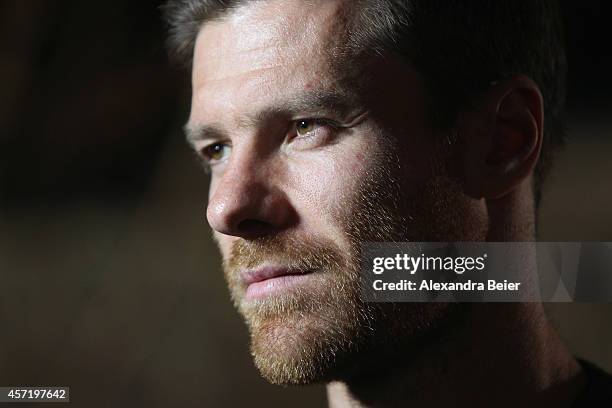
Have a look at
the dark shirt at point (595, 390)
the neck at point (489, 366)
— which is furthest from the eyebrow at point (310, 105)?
the dark shirt at point (595, 390)

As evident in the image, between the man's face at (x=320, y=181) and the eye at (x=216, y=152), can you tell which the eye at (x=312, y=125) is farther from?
the eye at (x=216, y=152)

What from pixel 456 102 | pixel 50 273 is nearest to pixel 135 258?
pixel 50 273

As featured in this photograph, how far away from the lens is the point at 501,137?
3.24 ft

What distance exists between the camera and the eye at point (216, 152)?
1061mm

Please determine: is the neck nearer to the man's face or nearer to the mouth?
the man's face

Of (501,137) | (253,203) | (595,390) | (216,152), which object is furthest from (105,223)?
(595,390)

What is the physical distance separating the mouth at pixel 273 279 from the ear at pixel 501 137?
0.27 meters

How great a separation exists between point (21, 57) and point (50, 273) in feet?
1.25

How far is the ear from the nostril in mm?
283

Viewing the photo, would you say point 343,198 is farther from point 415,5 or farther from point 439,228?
point 415,5

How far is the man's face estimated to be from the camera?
0.94 meters

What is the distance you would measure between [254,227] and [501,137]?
37 centimetres

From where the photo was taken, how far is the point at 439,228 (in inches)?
38.2

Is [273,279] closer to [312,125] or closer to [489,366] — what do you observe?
[312,125]
